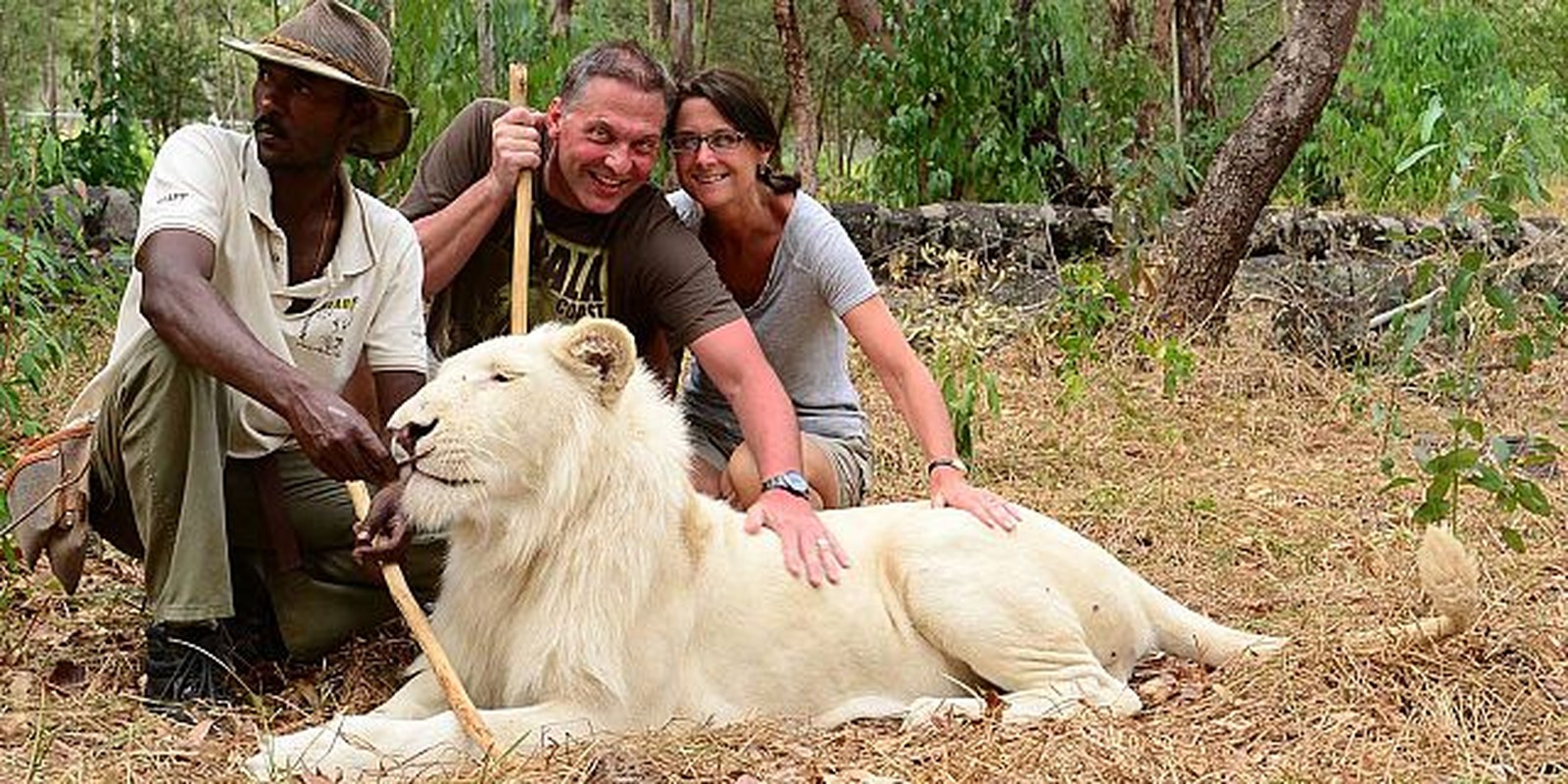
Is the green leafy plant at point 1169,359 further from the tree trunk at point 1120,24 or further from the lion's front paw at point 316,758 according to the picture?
the tree trunk at point 1120,24

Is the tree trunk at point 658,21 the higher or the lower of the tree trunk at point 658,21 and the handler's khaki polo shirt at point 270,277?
the higher

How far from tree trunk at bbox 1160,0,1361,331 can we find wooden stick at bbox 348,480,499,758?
18.8ft

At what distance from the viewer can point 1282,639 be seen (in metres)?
4.14

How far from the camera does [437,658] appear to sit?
11.4 feet

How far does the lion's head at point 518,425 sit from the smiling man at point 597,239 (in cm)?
67

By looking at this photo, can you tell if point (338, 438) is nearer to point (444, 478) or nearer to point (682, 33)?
point (444, 478)

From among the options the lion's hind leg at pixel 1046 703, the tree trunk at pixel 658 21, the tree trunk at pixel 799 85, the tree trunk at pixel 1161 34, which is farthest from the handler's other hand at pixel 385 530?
the tree trunk at pixel 658 21

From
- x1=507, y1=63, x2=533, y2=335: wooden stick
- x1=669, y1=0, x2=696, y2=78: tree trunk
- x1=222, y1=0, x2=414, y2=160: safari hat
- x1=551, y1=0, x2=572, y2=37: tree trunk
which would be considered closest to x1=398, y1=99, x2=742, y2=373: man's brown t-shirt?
x1=507, y1=63, x2=533, y2=335: wooden stick

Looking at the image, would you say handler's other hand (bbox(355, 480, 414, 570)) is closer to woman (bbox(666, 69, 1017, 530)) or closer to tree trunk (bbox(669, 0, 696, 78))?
woman (bbox(666, 69, 1017, 530))

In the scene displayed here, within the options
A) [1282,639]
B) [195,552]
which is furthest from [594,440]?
[1282,639]

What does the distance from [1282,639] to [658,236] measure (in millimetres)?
1897

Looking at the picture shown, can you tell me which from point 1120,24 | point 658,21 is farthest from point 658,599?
point 658,21

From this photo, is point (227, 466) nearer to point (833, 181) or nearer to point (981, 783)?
point (981, 783)

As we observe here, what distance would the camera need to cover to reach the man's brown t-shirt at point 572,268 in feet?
14.8
